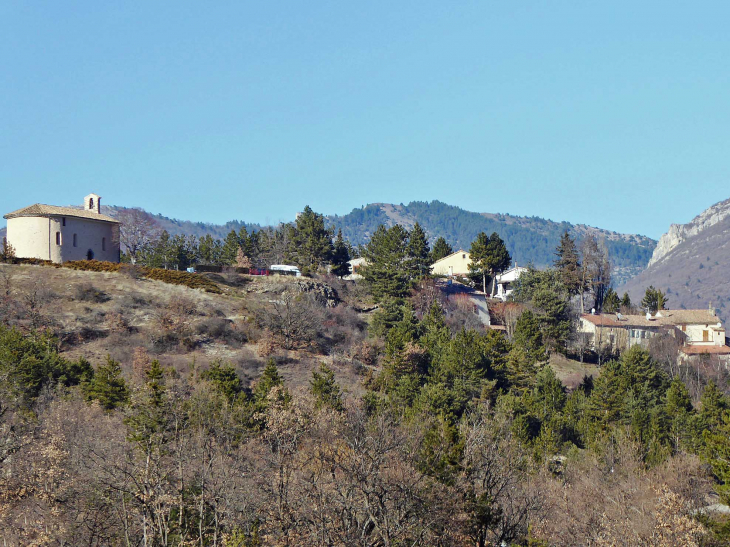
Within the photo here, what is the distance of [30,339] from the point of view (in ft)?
161

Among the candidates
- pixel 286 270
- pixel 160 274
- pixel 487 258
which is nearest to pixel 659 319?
pixel 487 258

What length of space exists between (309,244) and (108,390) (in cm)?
4106

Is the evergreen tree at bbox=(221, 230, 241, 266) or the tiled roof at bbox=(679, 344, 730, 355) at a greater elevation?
the evergreen tree at bbox=(221, 230, 241, 266)

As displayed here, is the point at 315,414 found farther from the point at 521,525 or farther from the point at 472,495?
the point at 521,525

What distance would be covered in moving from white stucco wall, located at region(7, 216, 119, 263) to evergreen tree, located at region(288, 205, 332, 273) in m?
20.7

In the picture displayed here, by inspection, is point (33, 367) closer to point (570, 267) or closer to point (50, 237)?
point (50, 237)

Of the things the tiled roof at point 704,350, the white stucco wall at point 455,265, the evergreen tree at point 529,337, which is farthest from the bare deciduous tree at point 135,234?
the tiled roof at point 704,350

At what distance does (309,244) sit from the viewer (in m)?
80.3

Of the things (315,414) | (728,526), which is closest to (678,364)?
(728,526)

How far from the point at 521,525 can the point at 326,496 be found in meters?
9.84

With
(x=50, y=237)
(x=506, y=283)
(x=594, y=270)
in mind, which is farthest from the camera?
(x=506, y=283)

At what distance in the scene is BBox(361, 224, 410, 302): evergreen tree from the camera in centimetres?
6981

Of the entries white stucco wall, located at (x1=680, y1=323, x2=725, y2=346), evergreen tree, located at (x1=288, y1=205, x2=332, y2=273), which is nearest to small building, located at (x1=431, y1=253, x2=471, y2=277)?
evergreen tree, located at (x1=288, y1=205, x2=332, y2=273)

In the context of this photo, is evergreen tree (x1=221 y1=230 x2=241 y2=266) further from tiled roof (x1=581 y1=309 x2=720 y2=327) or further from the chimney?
tiled roof (x1=581 y1=309 x2=720 y2=327)
